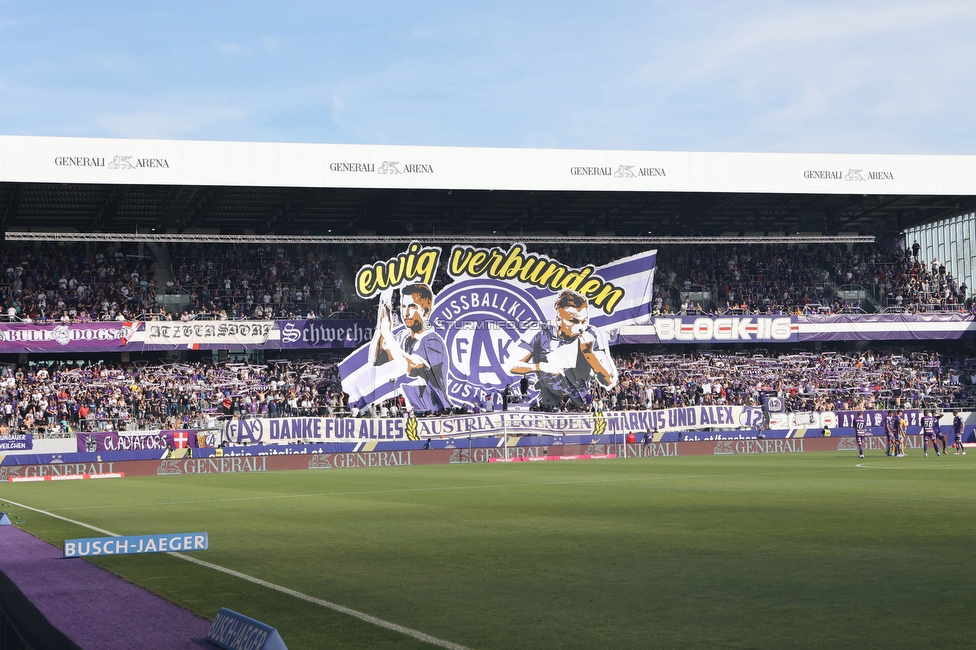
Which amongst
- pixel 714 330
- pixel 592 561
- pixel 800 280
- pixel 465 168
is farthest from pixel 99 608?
pixel 800 280

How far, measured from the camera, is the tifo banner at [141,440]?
45.3 meters

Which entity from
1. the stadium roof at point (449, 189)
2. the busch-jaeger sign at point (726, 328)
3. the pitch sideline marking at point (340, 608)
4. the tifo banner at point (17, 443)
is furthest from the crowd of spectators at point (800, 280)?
the pitch sideline marking at point (340, 608)

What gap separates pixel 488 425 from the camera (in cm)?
5044

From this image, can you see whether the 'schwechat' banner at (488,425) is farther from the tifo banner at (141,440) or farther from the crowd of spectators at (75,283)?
the crowd of spectators at (75,283)

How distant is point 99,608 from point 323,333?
47.2m

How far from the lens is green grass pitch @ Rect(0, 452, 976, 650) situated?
27.2ft

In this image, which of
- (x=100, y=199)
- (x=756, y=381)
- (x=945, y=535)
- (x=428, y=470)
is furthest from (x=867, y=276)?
(x=945, y=535)

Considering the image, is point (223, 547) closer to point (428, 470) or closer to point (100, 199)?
point (428, 470)

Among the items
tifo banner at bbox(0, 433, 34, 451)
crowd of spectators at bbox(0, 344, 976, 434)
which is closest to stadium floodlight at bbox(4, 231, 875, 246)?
crowd of spectators at bbox(0, 344, 976, 434)

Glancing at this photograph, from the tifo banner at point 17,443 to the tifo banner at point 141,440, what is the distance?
6.13 ft

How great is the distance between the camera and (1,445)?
145 feet

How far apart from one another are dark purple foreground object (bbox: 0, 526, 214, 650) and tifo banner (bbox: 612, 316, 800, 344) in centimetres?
4786

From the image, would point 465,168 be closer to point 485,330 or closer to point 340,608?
point 485,330

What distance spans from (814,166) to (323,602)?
55.5m
